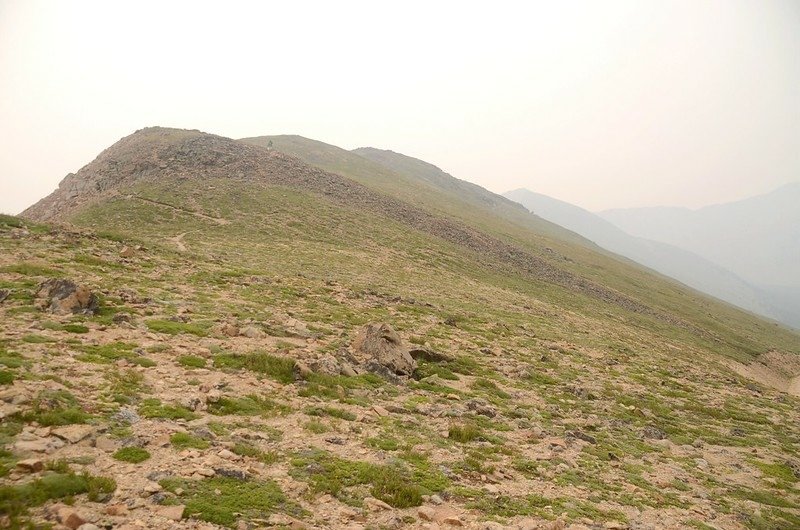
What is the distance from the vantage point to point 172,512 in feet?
28.2

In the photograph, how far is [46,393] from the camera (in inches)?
457

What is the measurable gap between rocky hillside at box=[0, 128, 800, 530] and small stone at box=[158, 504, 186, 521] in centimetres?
5

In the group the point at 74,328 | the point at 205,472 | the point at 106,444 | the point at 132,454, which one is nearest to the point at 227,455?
the point at 205,472

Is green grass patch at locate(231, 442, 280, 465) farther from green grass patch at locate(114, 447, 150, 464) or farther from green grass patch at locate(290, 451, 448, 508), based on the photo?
green grass patch at locate(114, 447, 150, 464)

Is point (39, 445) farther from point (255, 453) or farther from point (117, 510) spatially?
point (255, 453)

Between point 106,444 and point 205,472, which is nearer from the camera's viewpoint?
point 205,472

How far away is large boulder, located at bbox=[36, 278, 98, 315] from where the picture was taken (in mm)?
18094

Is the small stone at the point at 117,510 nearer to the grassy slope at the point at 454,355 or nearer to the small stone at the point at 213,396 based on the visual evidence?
the grassy slope at the point at 454,355

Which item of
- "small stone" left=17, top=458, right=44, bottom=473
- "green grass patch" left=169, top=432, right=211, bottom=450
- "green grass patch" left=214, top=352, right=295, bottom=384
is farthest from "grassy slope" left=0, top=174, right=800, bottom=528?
"small stone" left=17, top=458, right=44, bottom=473

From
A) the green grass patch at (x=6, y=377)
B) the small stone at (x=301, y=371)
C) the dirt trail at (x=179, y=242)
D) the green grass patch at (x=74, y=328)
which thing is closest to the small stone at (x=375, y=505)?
the small stone at (x=301, y=371)

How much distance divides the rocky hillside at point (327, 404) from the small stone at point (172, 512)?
0.05m

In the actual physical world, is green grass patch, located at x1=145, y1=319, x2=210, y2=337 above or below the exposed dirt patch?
above

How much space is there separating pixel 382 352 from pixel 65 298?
14.3 metres

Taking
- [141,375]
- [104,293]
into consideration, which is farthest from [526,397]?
[104,293]
